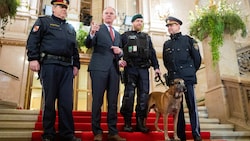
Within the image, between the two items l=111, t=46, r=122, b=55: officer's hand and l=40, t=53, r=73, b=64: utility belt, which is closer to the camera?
l=40, t=53, r=73, b=64: utility belt

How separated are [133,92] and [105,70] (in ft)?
2.10

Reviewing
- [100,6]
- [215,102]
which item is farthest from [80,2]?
[215,102]

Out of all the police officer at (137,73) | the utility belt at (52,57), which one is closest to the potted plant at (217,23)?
the police officer at (137,73)

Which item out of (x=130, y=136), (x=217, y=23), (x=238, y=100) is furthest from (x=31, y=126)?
(x=217, y=23)

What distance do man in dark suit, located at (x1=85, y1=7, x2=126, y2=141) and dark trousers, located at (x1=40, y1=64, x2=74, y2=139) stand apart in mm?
298

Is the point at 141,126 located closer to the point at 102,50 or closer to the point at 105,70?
the point at 105,70

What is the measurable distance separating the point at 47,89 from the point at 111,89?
0.77 meters

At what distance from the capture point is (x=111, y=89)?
330 cm

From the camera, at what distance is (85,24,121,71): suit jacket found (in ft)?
10.9

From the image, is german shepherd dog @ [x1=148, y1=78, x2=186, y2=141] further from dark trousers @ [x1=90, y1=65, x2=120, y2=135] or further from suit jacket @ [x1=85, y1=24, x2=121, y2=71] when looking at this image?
suit jacket @ [x1=85, y1=24, x2=121, y2=71]

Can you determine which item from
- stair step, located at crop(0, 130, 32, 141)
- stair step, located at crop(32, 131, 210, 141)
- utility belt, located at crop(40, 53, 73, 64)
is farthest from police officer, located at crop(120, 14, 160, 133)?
stair step, located at crop(0, 130, 32, 141)

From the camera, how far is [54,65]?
3.05 m

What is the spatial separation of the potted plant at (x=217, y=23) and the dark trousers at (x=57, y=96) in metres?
3.30

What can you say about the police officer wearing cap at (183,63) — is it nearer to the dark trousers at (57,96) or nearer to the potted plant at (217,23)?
the dark trousers at (57,96)
